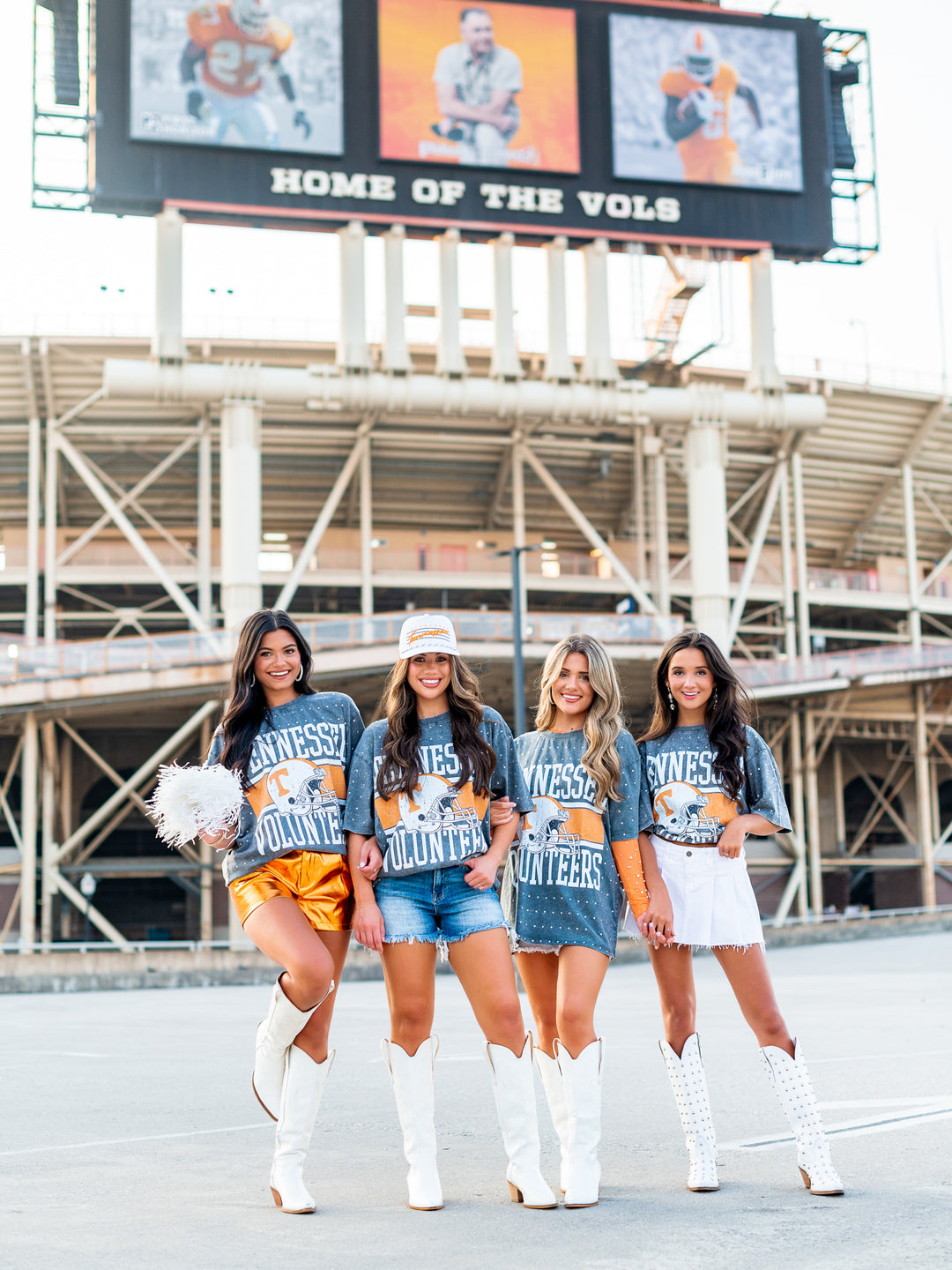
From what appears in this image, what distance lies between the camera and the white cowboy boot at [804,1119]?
4953mm

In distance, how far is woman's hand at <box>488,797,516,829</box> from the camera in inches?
208

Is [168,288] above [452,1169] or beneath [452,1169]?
above

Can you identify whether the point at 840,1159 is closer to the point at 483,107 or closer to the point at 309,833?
the point at 309,833

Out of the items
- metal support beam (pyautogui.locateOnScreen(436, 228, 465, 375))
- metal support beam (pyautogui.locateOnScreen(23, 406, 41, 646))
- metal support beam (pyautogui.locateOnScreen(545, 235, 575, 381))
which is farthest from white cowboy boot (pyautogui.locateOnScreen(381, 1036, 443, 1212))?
metal support beam (pyautogui.locateOnScreen(23, 406, 41, 646))

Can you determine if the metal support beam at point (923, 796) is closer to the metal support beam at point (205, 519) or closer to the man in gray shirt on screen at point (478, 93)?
the man in gray shirt on screen at point (478, 93)

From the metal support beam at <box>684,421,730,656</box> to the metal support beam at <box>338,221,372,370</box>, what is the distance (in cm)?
921

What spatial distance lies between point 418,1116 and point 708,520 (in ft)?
113

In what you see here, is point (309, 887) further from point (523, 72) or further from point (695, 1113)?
point (523, 72)

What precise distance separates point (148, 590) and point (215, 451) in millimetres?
5350

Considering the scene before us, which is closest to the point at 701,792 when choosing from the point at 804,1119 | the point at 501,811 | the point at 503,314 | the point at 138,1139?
the point at 501,811

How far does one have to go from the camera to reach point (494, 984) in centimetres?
509

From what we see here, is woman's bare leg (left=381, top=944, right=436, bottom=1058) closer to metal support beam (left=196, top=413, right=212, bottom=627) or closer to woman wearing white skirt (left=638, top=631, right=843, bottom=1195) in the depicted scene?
woman wearing white skirt (left=638, top=631, right=843, bottom=1195)

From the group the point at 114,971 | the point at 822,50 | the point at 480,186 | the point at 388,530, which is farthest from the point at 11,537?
the point at 822,50

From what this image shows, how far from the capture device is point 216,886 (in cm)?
4069
